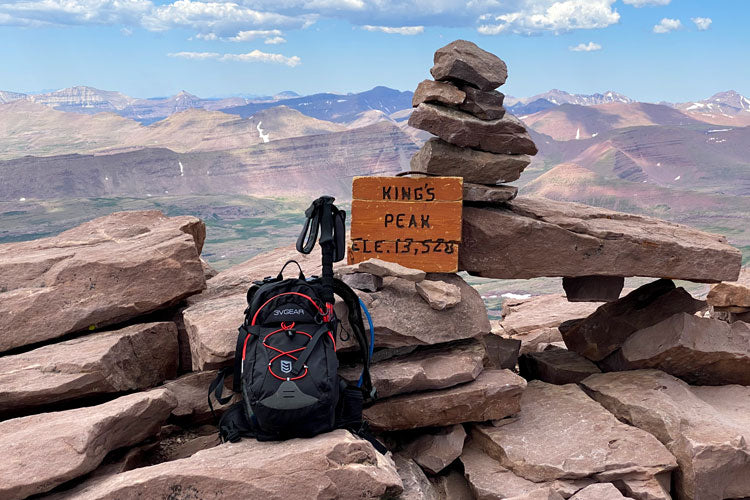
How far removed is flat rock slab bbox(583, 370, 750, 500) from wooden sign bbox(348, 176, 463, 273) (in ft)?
11.6

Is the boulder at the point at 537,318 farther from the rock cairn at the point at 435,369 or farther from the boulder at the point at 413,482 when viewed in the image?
the boulder at the point at 413,482

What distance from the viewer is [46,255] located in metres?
10.4

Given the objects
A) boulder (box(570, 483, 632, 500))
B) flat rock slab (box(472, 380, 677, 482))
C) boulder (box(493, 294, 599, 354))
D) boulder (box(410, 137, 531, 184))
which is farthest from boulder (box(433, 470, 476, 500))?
boulder (box(493, 294, 599, 354))

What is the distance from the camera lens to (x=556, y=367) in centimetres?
1145

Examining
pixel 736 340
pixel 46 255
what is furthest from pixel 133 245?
pixel 736 340

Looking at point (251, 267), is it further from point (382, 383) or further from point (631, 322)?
point (631, 322)

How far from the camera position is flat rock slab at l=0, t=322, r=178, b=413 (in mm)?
7836

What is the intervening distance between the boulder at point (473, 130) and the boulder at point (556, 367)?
13.3ft

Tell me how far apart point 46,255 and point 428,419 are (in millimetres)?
6981

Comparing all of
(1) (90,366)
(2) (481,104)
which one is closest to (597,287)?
(2) (481,104)

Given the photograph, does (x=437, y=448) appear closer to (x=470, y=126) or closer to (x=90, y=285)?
(x=470, y=126)

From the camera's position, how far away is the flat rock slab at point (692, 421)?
8422mm

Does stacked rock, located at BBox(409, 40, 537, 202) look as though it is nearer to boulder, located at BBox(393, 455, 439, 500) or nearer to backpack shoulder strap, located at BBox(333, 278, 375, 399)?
backpack shoulder strap, located at BBox(333, 278, 375, 399)

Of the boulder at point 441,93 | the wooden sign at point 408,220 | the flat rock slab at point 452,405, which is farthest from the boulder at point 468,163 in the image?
the flat rock slab at point 452,405
